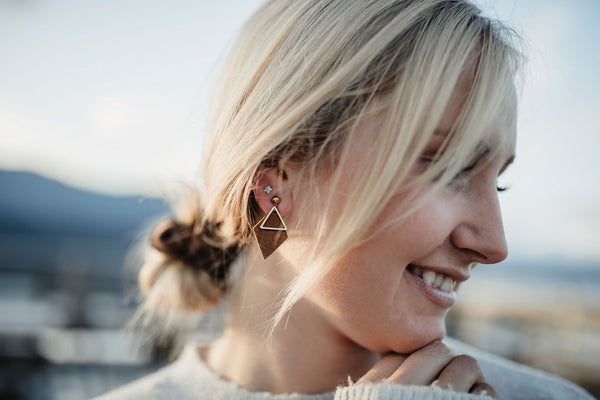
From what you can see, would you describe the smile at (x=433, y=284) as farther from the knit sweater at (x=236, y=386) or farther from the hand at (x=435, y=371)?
the knit sweater at (x=236, y=386)

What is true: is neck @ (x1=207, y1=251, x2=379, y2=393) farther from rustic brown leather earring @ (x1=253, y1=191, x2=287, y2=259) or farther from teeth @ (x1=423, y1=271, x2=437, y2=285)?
teeth @ (x1=423, y1=271, x2=437, y2=285)

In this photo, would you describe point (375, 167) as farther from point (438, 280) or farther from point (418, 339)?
point (418, 339)

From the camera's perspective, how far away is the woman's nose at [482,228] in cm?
103

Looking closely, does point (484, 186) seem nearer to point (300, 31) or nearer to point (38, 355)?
point (300, 31)

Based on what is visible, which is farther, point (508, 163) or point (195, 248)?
point (195, 248)

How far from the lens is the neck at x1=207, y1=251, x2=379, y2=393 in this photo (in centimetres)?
123

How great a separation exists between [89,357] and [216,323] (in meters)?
2.92

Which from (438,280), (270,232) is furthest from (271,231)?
(438,280)

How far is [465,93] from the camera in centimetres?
102

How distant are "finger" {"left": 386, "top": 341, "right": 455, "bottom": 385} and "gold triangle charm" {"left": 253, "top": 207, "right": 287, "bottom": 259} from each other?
15.7 inches

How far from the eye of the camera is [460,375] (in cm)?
101

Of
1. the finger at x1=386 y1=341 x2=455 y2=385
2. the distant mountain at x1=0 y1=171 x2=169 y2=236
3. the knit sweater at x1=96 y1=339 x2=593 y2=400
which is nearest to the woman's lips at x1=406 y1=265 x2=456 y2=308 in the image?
the finger at x1=386 y1=341 x2=455 y2=385

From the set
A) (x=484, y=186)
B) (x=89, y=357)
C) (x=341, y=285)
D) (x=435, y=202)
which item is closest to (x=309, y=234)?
(x=341, y=285)

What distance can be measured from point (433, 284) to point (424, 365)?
0.18 m
